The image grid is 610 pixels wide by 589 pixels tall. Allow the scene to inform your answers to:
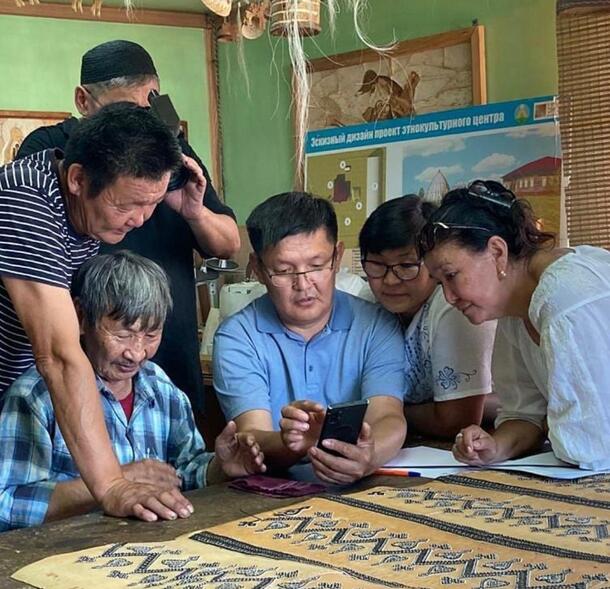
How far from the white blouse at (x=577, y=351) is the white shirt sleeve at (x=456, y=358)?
31 centimetres

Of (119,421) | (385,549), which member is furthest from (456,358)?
(385,549)

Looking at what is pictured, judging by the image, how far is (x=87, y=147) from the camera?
1728mm

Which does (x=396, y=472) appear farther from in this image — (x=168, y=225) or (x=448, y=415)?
(x=168, y=225)

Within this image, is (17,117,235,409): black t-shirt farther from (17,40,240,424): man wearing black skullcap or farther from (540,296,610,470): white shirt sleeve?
(540,296,610,470): white shirt sleeve

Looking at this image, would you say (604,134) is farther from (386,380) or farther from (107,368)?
(107,368)

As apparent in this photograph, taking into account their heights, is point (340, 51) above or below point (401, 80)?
above

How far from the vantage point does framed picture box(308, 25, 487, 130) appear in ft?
13.0

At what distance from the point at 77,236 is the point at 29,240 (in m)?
0.15

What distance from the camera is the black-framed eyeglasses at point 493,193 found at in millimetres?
1902

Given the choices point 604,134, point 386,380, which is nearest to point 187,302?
point 386,380

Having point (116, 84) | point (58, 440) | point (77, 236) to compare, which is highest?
point (116, 84)

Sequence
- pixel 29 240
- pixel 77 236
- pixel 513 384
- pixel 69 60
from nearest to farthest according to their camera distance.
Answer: pixel 29 240
pixel 77 236
pixel 513 384
pixel 69 60

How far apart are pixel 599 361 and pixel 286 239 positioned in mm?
668

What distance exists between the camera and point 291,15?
2.08 meters
